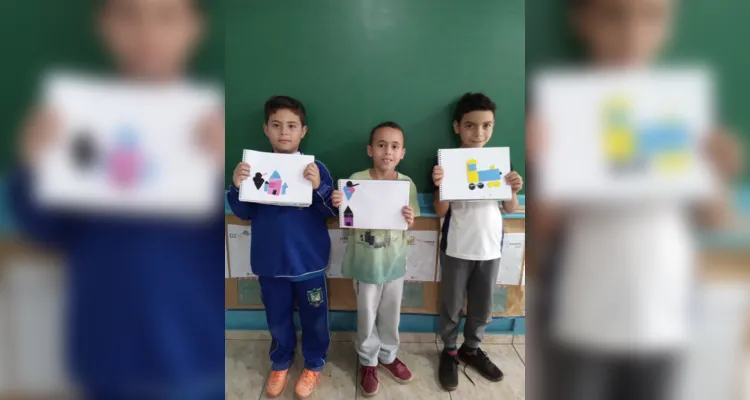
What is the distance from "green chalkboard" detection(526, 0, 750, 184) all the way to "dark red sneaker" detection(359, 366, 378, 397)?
1.55m

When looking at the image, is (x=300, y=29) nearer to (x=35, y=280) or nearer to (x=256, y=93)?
(x=256, y=93)

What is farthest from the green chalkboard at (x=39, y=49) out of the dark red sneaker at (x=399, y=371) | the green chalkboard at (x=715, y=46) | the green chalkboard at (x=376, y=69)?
the dark red sneaker at (x=399, y=371)

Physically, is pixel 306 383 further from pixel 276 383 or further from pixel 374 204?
pixel 374 204

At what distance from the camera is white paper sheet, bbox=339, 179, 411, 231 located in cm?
140

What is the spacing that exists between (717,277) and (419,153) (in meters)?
1.49

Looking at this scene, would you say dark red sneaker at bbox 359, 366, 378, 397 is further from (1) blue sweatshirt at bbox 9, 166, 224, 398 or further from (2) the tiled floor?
(1) blue sweatshirt at bbox 9, 166, 224, 398

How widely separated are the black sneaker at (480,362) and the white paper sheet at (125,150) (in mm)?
1691

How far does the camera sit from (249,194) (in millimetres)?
1240

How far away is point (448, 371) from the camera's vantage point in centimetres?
159

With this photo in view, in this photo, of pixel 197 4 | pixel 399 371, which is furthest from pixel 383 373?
pixel 197 4

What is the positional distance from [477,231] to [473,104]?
53cm

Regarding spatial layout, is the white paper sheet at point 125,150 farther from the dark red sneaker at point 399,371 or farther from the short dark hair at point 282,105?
the dark red sneaker at point 399,371

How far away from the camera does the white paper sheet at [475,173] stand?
1264 millimetres

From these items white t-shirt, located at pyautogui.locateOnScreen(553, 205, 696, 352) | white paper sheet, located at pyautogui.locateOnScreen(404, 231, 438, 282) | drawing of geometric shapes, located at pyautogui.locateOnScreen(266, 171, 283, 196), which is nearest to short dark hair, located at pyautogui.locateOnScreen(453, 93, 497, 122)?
white paper sheet, located at pyautogui.locateOnScreen(404, 231, 438, 282)
